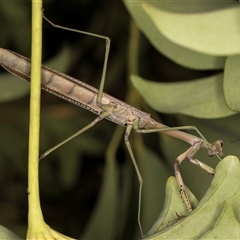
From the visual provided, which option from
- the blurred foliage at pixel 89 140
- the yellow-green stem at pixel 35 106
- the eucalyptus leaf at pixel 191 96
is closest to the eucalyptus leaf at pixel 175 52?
the eucalyptus leaf at pixel 191 96

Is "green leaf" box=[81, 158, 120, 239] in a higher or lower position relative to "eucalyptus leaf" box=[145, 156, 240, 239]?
lower

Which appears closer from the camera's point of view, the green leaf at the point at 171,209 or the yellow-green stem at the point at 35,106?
the yellow-green stem at the point at 35,106

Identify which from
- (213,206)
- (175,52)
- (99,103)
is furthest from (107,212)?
(213,206)

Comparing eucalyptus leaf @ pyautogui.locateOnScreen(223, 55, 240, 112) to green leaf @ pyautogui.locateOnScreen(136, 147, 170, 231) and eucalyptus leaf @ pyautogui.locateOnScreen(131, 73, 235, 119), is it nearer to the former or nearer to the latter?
eucalyptus leaf @ pyautogui.locateOnScreen(131, 73, 235, 119)

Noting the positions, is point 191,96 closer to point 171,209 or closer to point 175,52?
point 175,52

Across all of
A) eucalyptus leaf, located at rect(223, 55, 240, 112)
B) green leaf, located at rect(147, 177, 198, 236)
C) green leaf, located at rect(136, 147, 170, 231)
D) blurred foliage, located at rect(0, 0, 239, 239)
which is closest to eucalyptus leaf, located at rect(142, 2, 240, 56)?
eucalyptus leaf, located at rect(223, 55, 240, 112)

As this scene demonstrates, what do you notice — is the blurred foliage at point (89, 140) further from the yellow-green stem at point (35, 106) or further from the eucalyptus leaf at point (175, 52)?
the yellow-green stem at point (35, 106)

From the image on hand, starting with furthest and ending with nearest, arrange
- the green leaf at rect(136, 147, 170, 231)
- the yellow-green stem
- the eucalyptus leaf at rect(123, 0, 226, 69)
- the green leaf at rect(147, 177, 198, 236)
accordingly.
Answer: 1. the green leaf at rect(136, 147, 170, 231)
2. the eucalyptus leaf at rect(123, 0, 226, 69)
3. the green leaf at rect(147, 177, 198, 236)
4. the yellow-green stem
